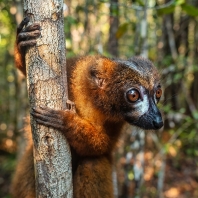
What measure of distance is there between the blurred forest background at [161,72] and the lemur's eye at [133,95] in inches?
63.8

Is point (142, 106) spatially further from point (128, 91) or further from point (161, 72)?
point (161, 72)

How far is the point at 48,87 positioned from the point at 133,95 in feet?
3.83

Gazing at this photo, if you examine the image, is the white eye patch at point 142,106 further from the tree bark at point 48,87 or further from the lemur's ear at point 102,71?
the tree bark at point 48,87

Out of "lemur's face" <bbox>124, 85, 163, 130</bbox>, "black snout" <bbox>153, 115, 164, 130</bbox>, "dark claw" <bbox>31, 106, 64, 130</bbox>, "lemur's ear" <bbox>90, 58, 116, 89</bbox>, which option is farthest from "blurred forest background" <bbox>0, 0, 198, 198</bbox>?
"dark claw" <bbox>31, 106, 64, 130</bbox>

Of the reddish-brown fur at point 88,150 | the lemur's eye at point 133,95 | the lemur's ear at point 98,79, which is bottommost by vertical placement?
the reddish-brown fur at point 88,150

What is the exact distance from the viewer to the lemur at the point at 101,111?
3.49 metres

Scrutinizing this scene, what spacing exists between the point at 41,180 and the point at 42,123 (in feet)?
1.50

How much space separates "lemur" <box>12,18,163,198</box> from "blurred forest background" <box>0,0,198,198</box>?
4.27 feet

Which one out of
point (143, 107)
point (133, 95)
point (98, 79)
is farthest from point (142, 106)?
point (98, 79)

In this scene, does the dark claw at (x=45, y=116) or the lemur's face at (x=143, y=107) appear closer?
the dark claw at (x=45, y=116)

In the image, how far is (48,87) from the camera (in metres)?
2.58

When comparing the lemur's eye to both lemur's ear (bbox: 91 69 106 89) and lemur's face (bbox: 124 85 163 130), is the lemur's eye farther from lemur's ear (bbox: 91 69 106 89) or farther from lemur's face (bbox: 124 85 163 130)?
lemur's ear (bbox: 91 69 106 89)

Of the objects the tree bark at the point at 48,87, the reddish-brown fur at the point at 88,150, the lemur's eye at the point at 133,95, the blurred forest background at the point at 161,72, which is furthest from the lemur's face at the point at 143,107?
the blurred forest background at the point at 161,72

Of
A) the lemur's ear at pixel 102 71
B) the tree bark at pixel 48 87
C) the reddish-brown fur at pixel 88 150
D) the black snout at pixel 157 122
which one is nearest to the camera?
the tree bark at pixel 48 87
